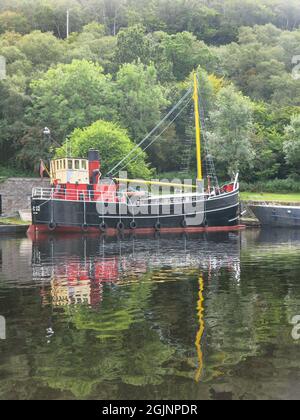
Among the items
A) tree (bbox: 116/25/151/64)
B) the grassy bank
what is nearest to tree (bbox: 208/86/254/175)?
the grassy bank

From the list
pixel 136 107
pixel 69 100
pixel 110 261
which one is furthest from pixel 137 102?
pixel 110 261

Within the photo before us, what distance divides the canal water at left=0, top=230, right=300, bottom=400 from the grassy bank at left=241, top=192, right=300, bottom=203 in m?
26.1

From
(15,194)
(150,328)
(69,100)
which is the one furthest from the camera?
(69,100)

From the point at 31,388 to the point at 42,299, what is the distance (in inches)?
291

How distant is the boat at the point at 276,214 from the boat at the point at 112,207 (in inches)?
170

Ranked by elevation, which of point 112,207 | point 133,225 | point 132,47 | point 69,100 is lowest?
point 133,225

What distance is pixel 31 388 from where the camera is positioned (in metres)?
9.49

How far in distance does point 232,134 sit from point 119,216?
2143 cm

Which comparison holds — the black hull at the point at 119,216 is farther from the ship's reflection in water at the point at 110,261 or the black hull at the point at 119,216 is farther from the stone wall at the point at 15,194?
the stone wall at the point at 15,194

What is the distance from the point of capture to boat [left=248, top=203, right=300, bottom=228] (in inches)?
1855

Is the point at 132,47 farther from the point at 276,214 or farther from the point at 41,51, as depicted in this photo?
the point at 276,214

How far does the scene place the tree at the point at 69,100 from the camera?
2311 inches

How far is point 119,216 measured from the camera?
42281 millimetres

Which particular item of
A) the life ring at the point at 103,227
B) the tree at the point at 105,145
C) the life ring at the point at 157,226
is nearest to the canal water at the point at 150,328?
the life ring at the point at 103,227
